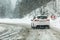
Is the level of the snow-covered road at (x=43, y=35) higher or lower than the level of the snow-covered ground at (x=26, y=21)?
lower

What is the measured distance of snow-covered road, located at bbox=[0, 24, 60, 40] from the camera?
14.3ft

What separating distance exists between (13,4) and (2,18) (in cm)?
35

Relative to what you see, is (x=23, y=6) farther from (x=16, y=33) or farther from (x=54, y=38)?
(x=54, y=38)

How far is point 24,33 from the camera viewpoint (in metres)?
4.55

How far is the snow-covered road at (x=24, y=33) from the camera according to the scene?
4348 millimetres

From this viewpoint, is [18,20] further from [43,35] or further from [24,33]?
[43,35]

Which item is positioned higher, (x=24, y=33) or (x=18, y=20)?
(x=18, y=20)

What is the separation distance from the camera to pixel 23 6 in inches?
183

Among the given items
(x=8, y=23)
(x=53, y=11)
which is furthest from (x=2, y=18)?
(x=53, y=11)

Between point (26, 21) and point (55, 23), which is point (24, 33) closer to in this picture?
point (26, 21)

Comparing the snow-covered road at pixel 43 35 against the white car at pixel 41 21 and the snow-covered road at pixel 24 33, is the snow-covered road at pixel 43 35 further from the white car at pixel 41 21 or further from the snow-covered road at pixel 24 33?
the white car at pixel 41 21

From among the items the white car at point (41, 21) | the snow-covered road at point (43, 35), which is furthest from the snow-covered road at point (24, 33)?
the white car at point (41, 21)

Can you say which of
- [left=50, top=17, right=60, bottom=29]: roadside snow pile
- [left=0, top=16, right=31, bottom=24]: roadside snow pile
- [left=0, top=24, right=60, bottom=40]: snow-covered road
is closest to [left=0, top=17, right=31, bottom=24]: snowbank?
[left=0, top=16, right=31, bottom=24]: roadside snow pile

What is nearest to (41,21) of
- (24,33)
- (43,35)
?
(43,35)
